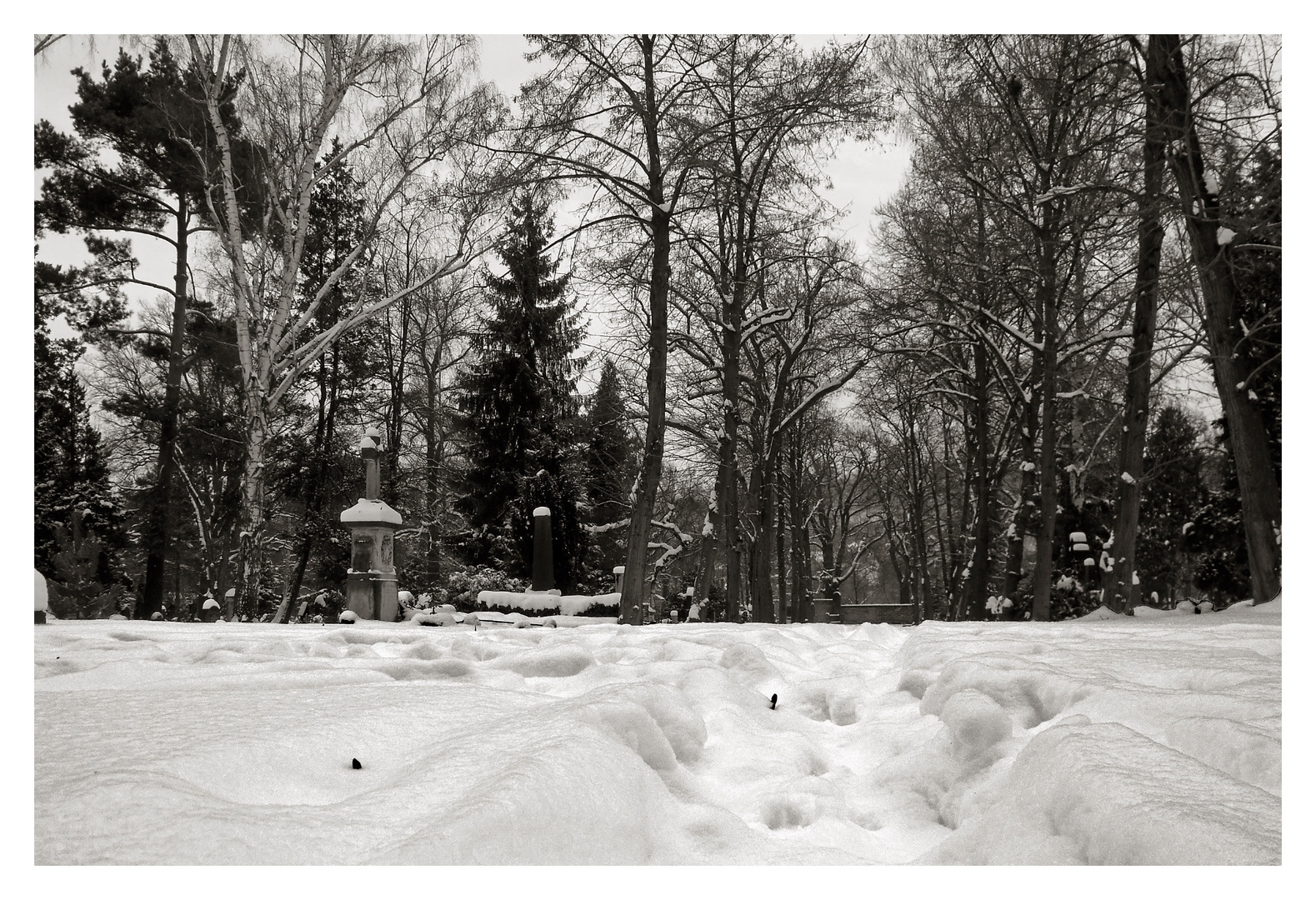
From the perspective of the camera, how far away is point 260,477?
1210 cm

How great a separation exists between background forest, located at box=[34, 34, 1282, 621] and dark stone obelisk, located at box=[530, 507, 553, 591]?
2181 millimetres

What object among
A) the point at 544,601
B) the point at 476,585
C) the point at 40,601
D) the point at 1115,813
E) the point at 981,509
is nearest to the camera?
the point at 1115,813

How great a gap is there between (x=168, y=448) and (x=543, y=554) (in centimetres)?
775

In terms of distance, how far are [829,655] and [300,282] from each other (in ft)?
59.6

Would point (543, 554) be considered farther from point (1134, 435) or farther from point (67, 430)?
point (1134, 435)

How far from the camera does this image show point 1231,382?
22.8 ft

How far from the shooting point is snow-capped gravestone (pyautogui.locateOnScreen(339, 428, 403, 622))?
12750mm

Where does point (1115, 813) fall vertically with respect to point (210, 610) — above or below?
above

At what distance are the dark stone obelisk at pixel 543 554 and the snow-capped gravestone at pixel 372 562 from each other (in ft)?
9.95

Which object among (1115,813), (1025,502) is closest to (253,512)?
(1025,502)

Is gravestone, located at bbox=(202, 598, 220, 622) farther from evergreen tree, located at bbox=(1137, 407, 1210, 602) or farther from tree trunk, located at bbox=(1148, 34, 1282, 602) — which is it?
evergreen tree, located at bbox=(1137, 407, 1210, 602)

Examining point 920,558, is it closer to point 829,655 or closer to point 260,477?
point 260,477

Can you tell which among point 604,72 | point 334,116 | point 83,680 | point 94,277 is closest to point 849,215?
point 604,72

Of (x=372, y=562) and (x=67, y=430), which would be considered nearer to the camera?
(x=372, y=562)
